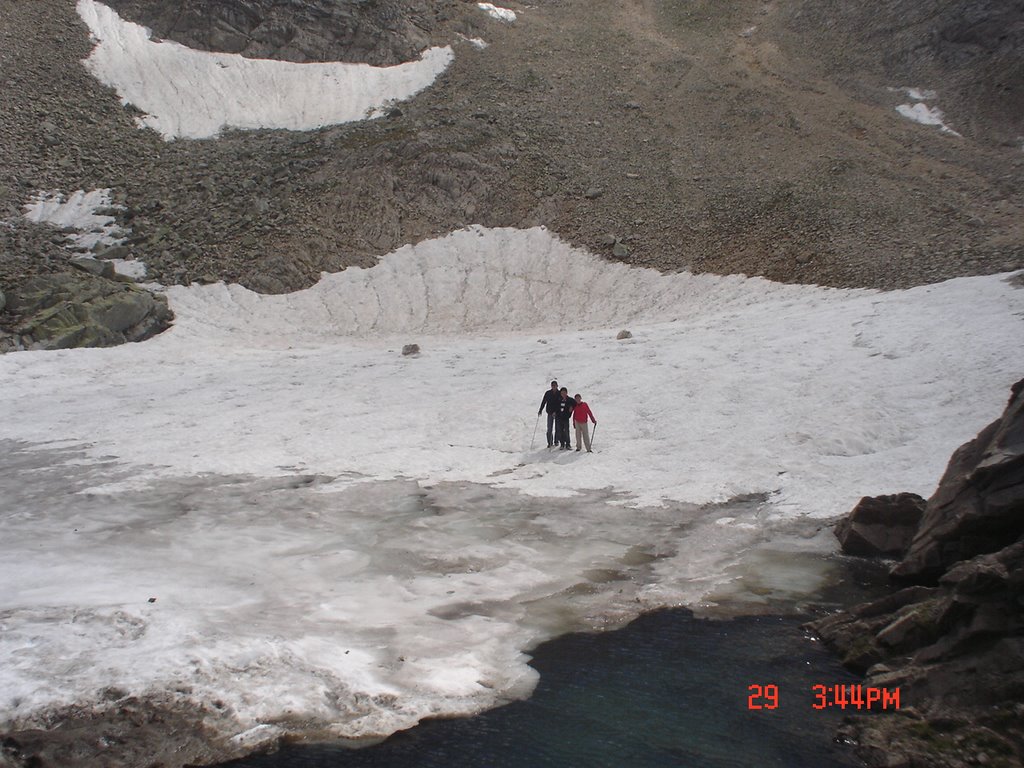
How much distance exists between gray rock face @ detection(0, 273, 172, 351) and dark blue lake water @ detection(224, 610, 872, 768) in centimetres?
2732

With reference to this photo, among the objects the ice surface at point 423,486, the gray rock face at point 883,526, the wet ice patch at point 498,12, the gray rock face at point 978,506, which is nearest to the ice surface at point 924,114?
the ice surface at point 423,486

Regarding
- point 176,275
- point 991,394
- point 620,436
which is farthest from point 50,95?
point 991,394

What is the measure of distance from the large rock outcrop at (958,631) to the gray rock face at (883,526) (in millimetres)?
1397

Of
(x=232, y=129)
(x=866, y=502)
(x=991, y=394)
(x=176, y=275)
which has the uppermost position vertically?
(x=232, y=129)

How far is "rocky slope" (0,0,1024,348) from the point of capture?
39.2m

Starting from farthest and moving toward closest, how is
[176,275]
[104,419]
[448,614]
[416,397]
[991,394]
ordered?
[176,275]
[416,397]
[104,419]
[991,394]
[448,614]

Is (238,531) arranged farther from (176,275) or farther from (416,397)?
(176,275)

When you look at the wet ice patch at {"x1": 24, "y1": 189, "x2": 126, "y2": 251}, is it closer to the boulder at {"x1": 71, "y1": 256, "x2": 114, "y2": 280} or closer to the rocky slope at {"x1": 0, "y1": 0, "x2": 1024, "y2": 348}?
the rocky slope at {"x1": 0, "y1": 0, "x2": 1024, "y2": 348}

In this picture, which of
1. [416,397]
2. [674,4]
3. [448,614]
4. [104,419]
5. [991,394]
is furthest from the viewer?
[674,4]

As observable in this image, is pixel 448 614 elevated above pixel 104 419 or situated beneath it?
situated beneath

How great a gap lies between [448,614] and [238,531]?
16.2ft

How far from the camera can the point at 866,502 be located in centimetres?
1325

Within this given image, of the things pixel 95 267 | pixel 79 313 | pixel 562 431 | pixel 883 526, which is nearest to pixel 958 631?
pixel 883 526
